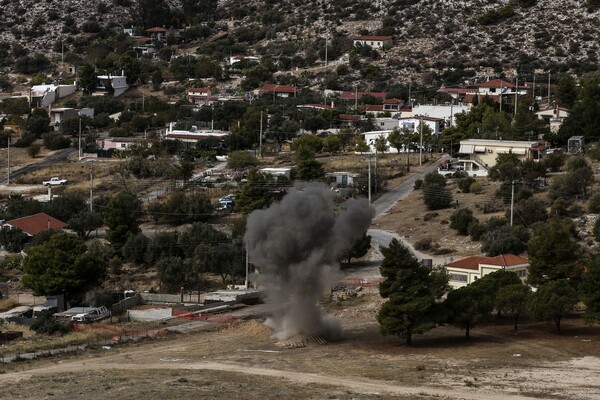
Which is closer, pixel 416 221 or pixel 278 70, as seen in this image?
pixel 416 221

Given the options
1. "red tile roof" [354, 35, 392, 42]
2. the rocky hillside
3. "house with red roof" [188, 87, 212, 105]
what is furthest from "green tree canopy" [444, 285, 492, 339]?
"red tile roof" [354, 35, 392, 42]

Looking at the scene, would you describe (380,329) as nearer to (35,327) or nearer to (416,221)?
(35,327)

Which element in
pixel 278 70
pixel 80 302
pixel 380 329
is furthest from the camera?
pixel 278 70

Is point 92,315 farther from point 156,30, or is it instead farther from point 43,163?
point 156,30

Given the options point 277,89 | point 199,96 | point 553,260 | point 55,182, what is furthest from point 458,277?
point 199,96

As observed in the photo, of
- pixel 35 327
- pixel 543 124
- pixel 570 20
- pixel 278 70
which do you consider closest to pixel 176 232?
pixel 35 327

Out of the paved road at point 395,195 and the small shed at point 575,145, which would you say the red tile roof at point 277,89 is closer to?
the paved road at point 395,195

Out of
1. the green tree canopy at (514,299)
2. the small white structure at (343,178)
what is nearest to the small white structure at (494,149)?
the small white structure at (343,178)
